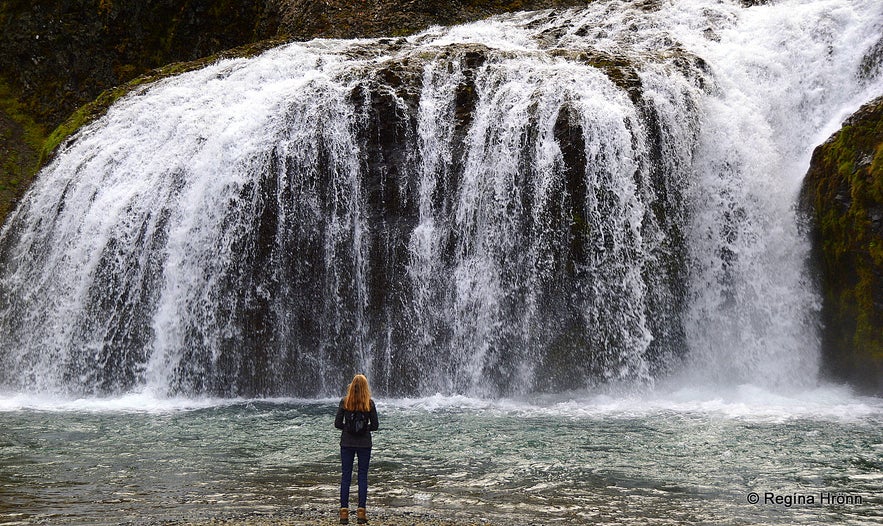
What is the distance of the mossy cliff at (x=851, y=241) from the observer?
15.4m

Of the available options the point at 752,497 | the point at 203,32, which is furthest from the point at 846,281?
the point at 203,32

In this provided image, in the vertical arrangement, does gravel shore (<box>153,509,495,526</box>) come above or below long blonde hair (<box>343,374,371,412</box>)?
below

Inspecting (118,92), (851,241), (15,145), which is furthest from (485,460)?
(15,145)

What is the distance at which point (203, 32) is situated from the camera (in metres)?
32.1

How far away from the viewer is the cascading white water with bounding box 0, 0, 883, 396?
16828mm

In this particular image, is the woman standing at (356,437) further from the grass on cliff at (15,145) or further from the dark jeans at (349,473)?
the grass on cliff at (15,145)

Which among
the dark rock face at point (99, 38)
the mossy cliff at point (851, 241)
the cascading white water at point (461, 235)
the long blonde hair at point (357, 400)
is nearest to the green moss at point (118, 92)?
the cascading white water at point (461, 235)

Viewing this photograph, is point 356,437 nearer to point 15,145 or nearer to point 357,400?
point 357,400

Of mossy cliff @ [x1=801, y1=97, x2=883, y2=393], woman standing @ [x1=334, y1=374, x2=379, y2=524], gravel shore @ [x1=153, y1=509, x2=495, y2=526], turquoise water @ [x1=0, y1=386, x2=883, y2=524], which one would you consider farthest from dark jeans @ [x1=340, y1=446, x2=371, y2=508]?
mossy cliff @ [x1=801, y1=97, x2=883, y2=393]

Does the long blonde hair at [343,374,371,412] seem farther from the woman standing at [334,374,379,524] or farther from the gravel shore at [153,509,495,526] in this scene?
the gravel shore at [153,509,495,526]

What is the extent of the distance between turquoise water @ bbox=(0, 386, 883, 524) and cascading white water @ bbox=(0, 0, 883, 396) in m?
1.49

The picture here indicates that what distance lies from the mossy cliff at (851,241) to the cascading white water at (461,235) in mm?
435

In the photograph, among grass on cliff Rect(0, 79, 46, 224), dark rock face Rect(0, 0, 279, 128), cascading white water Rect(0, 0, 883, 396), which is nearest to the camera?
cascading white water Rect(0, 0, 883, 396)

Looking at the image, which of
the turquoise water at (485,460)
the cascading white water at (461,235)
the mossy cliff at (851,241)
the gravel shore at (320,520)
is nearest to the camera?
the gravel shore at (320,520)
